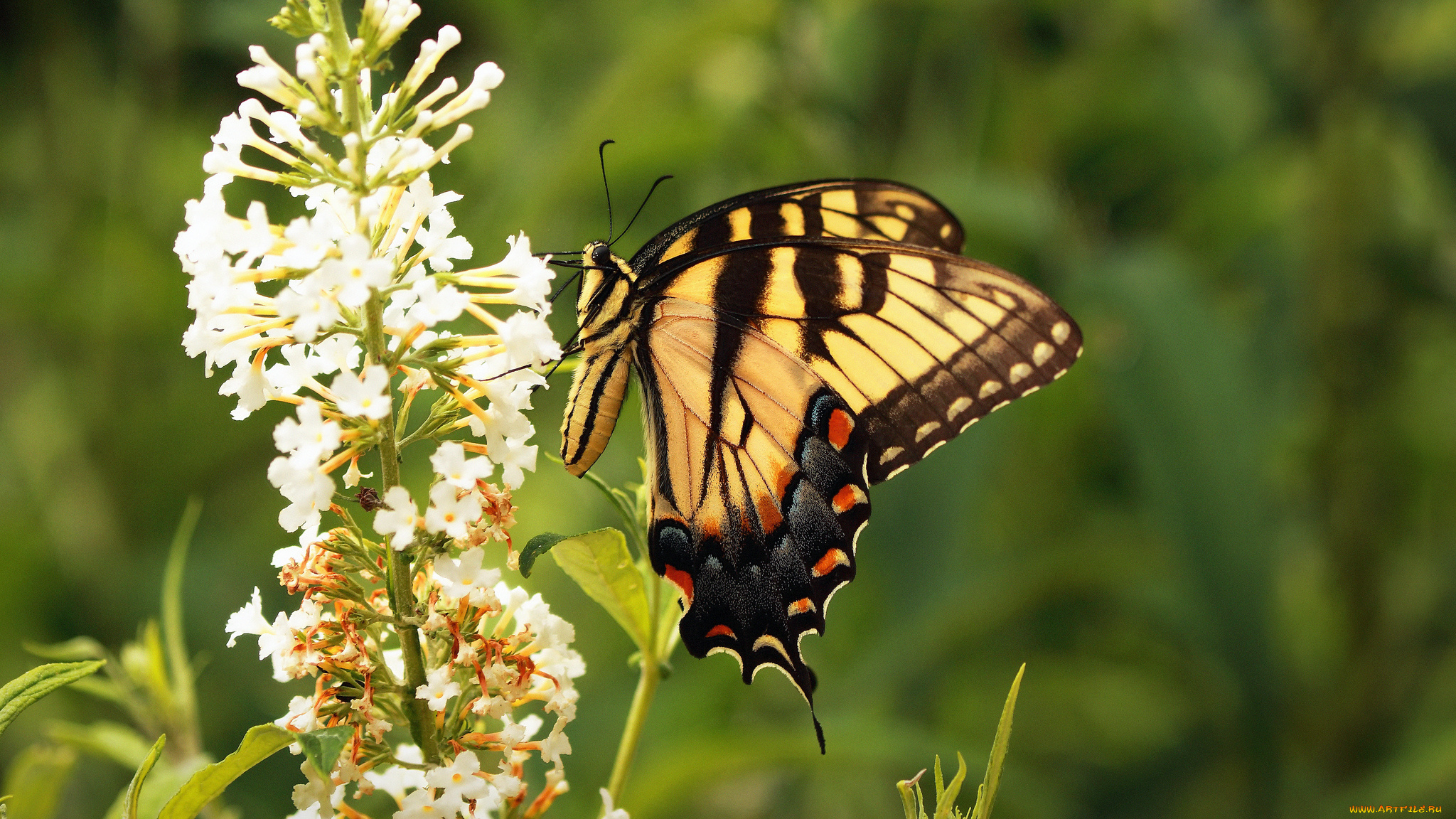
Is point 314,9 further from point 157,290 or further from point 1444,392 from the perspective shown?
point 1444,392

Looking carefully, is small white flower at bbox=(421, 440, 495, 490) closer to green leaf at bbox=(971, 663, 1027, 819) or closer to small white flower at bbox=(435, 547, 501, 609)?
small white flower at bbox=(435, 547, 501, 609)

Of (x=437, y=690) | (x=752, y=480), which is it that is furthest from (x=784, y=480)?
(x=437, y=690)

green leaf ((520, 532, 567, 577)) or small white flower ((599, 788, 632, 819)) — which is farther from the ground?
green leaf ((520, 532, 567, 577))

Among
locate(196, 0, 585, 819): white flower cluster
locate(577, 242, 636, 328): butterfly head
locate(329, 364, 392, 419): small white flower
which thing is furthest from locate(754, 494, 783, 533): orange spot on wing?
locate(329, 364, 392, 419): small white flower

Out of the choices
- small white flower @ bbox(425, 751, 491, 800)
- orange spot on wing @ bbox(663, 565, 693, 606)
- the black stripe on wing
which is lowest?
small white flower @ bbox(425, 751, 491, 800)

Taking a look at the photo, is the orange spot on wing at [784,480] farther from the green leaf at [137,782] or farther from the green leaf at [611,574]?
the green leaf at [137,782]

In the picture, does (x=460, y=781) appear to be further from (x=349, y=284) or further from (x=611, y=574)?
(x=349, y=284)

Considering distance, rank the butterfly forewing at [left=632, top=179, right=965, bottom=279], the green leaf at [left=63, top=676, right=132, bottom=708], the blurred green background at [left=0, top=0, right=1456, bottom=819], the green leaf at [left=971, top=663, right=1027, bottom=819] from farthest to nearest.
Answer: the blurred green background at [left=0, top=0, right=1456, bottom=819], the butterfly forewing at [left=632, top=179, right=965, bottom=279], the green leaf at [left=63, top=676, right=132, bottom=708], the green leaf at [left=971, top=663, right=1027, bottom=819]

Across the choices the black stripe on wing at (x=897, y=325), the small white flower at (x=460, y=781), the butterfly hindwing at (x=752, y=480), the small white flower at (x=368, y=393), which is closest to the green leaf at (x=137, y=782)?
the small white flower at (x=460, y=781)
